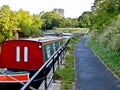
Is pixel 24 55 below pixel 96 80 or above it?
above

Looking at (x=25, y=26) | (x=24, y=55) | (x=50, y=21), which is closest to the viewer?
(x=24, y=55)

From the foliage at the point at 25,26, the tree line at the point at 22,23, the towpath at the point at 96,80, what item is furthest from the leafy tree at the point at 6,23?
the towpath at the point at 96,80

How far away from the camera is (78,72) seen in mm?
15391

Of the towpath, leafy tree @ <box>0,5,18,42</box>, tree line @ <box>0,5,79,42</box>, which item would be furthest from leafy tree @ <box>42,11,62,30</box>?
the towpath

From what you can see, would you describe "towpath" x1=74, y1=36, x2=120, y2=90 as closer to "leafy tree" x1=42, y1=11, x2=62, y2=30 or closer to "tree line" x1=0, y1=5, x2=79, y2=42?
"tree line" x1=0, y1=5, x2=79, y2=42

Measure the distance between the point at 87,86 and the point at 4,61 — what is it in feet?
16.9

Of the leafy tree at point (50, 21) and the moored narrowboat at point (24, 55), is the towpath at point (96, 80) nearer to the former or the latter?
the moored narrowboat at point (24, 55)

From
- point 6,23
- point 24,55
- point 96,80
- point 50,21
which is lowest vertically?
point 96,80

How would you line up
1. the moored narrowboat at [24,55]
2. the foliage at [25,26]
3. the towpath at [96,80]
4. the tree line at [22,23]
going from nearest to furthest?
the towpath at [96,80], the moored narrowboat at [24,55], the tree line at [22,23], the foliage at [25,26]

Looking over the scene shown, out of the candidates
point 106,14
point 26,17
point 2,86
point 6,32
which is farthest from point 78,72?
point 26,17

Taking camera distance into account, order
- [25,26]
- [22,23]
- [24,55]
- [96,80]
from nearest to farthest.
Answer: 1. [96,80]
2. [24,55]
3. [25,26]
4. [22,23]

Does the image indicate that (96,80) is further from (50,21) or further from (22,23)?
(50,21)

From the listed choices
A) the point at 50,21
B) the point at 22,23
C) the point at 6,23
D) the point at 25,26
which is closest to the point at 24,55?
the point at 6,23

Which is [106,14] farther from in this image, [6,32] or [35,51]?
[6,32]
